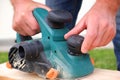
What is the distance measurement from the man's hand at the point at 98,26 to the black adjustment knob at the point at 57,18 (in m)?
0.05

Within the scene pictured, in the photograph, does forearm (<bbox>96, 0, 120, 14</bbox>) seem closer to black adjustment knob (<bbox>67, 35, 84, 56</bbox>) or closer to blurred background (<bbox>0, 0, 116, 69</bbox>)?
black adjustment knob (<bbox>67, 35, 84, 56</bbox>)

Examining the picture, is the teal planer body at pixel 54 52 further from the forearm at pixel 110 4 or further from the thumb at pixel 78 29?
the forearm at pixel 110 4

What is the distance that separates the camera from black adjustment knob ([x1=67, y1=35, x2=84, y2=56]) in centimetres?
124

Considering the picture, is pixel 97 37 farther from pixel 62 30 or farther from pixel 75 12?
pixel 75 12

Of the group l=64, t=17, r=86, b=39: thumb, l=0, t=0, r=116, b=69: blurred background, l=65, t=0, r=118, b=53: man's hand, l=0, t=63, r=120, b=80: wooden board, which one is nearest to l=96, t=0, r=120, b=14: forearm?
l=65, t=0, r=118, b=53: man's hand

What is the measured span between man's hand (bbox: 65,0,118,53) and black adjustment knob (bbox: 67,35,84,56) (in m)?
0.02

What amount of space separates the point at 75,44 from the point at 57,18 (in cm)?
12

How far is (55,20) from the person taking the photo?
1.28 metres

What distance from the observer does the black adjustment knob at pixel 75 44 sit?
1.24 m

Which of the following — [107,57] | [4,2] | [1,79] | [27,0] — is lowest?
[107,57]

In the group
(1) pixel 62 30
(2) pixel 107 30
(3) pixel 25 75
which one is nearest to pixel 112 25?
(2) pixel 107 30

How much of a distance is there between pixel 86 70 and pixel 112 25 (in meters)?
0.20

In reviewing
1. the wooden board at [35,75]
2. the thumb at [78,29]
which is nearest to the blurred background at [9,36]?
the wooden board at [35,75]

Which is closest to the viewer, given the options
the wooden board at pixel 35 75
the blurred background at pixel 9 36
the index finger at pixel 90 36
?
the index finger at pixel 90 36
